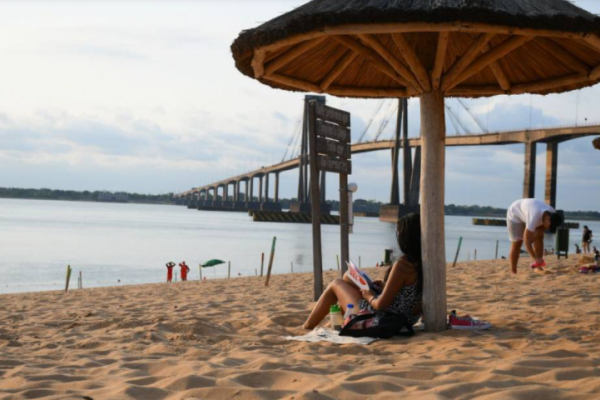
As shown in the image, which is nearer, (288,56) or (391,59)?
(391,59)

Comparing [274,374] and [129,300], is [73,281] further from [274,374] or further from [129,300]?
[274,374]

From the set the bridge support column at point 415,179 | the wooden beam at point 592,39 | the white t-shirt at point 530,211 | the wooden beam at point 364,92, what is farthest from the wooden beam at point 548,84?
the bridge support column at point 415,179

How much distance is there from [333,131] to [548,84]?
2419 millimetres

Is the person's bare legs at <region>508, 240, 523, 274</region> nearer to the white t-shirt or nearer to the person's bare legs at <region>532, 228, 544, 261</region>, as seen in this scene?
the person's bare legs at <region>532, 228, 544, 261</region>

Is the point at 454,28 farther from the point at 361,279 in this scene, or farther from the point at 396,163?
the point at 396,163

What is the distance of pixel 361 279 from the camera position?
4.63 m

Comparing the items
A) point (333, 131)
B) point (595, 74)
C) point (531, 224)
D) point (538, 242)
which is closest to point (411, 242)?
point (595, 74)

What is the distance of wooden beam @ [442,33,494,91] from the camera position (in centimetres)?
435

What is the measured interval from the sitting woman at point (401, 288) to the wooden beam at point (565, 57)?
1641 mm

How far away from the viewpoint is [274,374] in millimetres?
3318

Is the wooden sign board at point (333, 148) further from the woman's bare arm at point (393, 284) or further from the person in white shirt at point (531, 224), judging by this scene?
the person in white shirt at point (531, 224)

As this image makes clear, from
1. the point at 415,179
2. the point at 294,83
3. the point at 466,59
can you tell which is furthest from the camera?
the point at 415,179

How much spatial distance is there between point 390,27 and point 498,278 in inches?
219

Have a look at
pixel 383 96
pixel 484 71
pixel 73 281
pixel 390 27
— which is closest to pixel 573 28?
pixel 390 27
